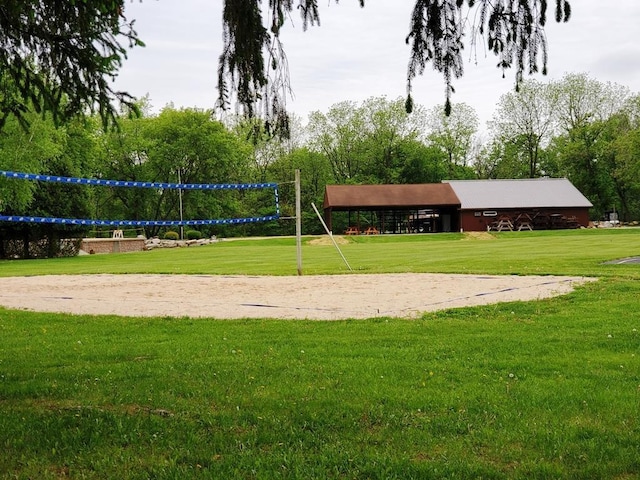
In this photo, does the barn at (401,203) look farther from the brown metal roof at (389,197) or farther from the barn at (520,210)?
the barn at (520,210)

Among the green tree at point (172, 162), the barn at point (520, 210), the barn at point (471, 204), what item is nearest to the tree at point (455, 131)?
the barn at point (471, 204)

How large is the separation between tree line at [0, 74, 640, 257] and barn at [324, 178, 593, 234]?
652cm

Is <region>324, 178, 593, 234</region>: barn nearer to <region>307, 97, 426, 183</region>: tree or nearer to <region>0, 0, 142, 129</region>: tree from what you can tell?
<region>307, 97, 426, 183</region>: tree

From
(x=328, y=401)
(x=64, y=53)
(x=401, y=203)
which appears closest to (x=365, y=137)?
(x=401, y=203)

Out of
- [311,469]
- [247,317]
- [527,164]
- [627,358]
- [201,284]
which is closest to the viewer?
[311,469]

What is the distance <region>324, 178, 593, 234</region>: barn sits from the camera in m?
48.8

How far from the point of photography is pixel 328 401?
13.6 ft

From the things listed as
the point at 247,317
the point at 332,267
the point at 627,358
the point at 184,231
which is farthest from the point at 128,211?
the point at 627,358

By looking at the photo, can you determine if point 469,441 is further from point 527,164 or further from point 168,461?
point 527,164

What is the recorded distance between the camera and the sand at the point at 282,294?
9.09 metres

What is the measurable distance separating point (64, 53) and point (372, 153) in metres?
58.7

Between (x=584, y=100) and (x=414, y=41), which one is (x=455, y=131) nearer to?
(x=584, y=100)

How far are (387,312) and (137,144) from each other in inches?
1930

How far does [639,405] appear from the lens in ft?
12.9
